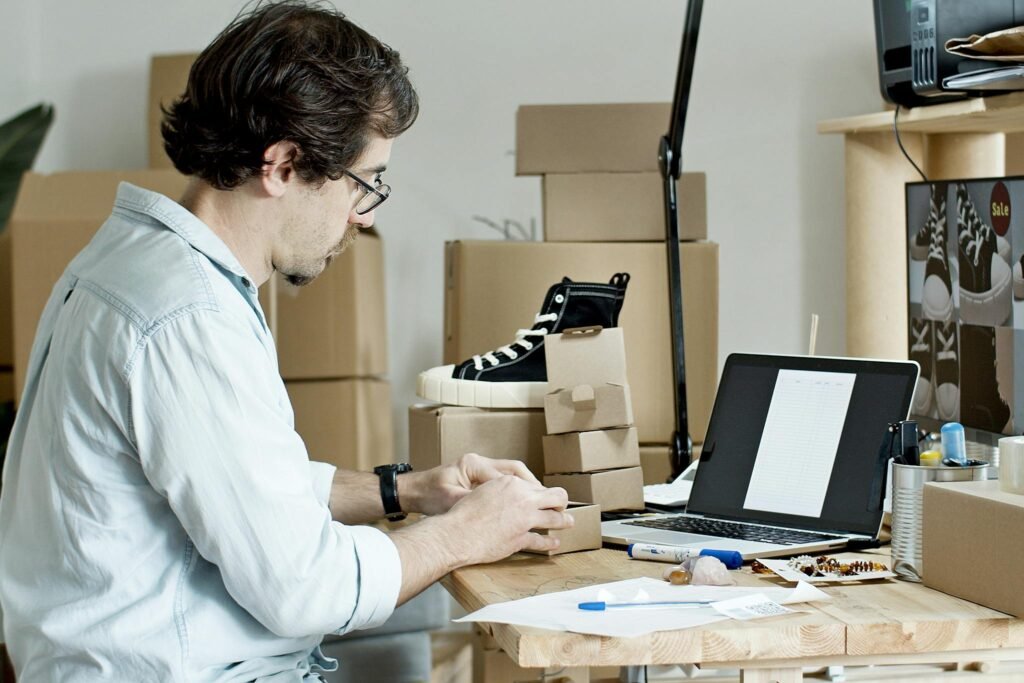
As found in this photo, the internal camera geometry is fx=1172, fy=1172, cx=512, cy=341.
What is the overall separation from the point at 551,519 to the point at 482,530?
0.30 ft

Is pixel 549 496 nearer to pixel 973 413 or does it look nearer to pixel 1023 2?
pixel 973 413

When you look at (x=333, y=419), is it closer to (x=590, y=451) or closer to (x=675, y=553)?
(x=590, y=451)

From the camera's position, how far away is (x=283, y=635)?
1.07 metres

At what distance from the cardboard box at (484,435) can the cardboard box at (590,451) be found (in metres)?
0.06

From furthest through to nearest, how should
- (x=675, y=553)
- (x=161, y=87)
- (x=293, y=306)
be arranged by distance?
(x=161, y=87) → (x=293, y=306) → (x=675, y=553)

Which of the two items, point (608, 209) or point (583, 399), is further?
point (608, 209)

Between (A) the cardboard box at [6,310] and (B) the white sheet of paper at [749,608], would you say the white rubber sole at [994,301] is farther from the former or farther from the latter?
(A) the cardboard box at [6,310]

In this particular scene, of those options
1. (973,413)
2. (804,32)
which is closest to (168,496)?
(973,413)

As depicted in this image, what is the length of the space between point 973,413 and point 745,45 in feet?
5.23

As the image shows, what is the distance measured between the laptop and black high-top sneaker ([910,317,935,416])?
0.20 feet

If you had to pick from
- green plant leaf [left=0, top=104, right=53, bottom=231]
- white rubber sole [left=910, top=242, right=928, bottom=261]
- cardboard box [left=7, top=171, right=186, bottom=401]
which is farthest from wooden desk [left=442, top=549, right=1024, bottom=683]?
green plant leaf [left=0, top=104, right=53, bottom=231]

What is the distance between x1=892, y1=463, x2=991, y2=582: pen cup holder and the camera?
1185 millimetres

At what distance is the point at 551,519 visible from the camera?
129cm

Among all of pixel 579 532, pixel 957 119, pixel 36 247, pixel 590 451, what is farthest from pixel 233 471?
pixel 36 247
